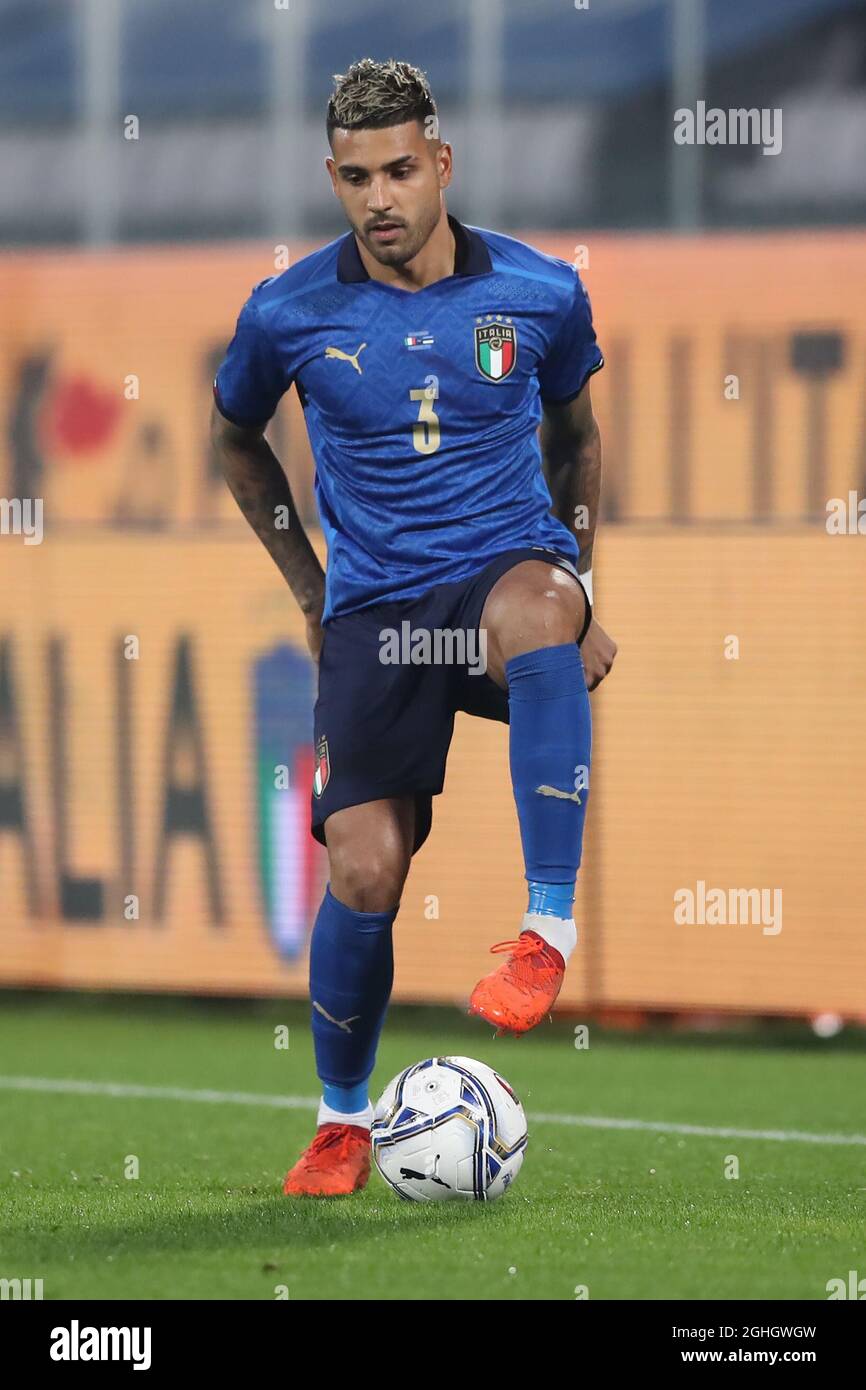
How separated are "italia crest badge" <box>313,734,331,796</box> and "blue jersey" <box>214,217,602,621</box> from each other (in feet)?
1.07

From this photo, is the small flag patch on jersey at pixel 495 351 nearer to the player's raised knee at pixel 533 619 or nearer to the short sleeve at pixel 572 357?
the short sleeve at pixel 572 357

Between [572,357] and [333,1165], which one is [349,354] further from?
[333,1165]

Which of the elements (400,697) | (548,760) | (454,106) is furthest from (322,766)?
(454,106)

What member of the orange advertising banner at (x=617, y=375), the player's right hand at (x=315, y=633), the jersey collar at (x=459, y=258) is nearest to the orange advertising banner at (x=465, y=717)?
the orange advertising banner at (x=617, y=375)

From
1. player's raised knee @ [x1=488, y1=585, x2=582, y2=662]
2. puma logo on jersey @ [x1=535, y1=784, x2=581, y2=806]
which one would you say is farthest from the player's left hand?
puma logo on jersey @ [x1=535, y1=784, x2=581, y2=806]

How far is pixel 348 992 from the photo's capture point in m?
5.20

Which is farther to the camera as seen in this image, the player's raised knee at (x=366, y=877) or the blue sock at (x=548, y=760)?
the player's raised knee at (x=366, y=877)

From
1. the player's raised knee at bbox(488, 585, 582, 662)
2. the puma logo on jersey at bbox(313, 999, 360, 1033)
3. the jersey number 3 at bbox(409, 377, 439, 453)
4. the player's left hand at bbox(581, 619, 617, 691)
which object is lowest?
the puma logo on jersey at bbox(313, 999, 360, 1033)

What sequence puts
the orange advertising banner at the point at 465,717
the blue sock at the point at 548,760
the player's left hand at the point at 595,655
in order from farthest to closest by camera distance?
the orange advertising banner at the point at 465,717, the player's left hand at the point at 595,655, the blue sock at the point at 548,760

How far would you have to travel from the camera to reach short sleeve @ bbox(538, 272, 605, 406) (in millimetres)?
5156

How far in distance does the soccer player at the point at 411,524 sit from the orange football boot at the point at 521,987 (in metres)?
0.15

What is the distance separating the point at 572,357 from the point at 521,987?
1.63m

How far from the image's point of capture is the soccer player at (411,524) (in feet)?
15.6

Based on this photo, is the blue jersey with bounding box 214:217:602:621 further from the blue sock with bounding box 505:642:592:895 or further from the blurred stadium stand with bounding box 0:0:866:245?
the blurred stadium stand with bounding box 0:0:866:245
